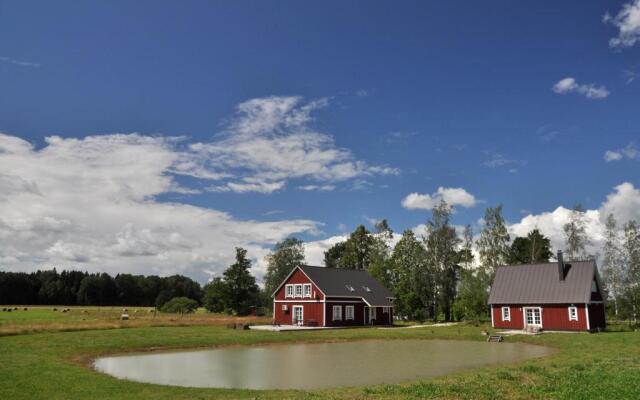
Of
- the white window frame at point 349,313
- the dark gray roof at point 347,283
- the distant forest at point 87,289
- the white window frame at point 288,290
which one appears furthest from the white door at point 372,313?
the distant forest at point 87,289

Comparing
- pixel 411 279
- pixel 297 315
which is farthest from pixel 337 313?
pixel 411 279

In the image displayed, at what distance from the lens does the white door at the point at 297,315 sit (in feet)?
172

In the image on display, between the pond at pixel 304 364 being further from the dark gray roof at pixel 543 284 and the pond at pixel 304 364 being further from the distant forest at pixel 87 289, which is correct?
→ the distant forest at pixel 87 289

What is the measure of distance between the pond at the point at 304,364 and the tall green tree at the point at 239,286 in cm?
4190

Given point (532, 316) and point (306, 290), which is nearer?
point (532, 316)

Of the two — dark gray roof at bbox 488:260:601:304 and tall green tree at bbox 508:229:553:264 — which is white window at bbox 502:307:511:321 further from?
tall green tree at bbox 508:229:553:264

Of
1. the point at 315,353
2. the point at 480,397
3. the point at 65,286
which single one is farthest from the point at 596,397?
the point at 65,286

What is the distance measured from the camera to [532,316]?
1693 inches

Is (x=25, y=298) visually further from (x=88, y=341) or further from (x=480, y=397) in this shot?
(x=480, y=397)

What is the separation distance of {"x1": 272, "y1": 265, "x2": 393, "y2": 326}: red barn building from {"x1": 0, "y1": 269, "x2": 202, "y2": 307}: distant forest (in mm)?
58007

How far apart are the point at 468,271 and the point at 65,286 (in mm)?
94142

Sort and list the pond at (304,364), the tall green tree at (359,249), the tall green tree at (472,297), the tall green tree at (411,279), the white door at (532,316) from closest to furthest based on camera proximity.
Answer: the pond at (304,364)
the white door at (532,316)
the tall green tree at (472,297)
the tall green tree at (411,279)
the tall green tree at (359,249)

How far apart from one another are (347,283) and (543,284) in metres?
20.4

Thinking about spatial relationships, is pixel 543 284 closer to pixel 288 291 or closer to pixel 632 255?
pixel 632 255
